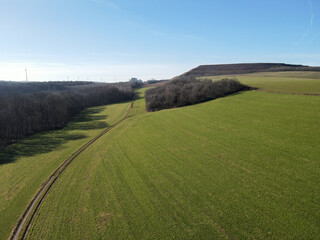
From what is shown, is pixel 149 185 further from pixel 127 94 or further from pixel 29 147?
pixel 127 94

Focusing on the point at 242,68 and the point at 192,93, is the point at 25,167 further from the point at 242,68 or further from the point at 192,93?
the point at 242,68

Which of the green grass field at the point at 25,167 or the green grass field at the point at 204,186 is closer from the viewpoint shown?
the green grass field at the point at 204,186

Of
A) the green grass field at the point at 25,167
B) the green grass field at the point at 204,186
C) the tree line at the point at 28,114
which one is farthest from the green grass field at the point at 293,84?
the tree line at the point at 28,114

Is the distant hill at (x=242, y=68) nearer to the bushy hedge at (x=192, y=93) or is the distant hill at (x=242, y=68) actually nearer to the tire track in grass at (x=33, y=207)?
the bushy hedge at (x=192, y=93)

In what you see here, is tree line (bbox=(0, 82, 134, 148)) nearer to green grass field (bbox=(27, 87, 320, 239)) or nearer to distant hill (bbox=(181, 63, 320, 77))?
green grass field (bbox=(27, 87, 320, 239))

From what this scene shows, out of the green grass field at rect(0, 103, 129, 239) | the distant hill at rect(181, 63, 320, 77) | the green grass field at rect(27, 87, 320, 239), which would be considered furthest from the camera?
the distant hill at rect(181, 63, 320, 77)

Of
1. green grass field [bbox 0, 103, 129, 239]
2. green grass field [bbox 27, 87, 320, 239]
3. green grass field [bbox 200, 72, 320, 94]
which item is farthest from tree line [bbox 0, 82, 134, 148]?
green grass field [bbox 200, 72, 320, 94]
